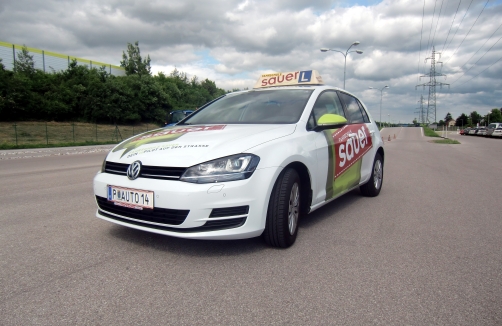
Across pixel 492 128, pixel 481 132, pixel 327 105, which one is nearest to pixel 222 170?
pixel 327 105

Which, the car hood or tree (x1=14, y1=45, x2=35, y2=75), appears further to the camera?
tree (x1=14, y1=45, x2=35, y2=75)

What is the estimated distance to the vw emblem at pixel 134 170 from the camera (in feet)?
10.7

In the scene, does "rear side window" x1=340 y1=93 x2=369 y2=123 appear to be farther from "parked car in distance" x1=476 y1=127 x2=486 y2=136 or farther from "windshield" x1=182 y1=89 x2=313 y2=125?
"parked car in distance" x1=476 y1=127 x2=486 y2=136

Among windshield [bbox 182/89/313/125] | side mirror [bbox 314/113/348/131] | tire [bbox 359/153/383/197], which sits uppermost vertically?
windshield [bbox 182/89/313/125]

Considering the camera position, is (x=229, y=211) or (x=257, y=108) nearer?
(x=229, y=211)

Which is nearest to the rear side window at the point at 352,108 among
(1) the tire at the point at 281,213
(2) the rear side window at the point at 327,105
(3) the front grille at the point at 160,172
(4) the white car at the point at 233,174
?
(2) the rear side window at the point at 327,105

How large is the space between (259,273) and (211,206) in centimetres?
64

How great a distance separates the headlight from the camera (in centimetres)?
306

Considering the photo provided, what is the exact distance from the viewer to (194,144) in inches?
133

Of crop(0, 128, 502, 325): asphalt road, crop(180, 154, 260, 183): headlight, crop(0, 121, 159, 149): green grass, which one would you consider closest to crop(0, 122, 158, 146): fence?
crop(0, 121, 159, 149): green grass

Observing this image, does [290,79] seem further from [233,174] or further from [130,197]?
[130,197]

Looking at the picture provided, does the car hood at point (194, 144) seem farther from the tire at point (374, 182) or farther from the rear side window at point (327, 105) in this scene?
the tire at point (374, 182)

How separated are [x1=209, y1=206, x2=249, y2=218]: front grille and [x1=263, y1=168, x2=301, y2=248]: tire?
0.95 feet

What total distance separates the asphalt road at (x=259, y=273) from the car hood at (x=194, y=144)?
838 mm
